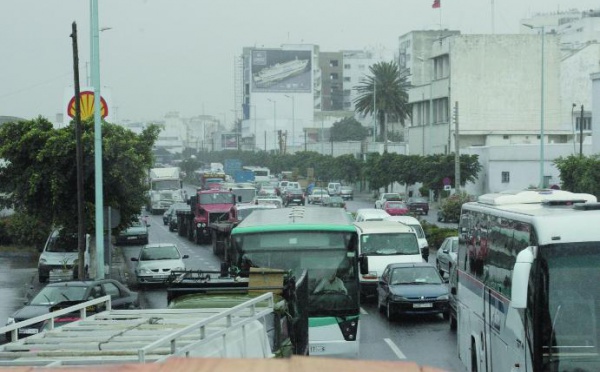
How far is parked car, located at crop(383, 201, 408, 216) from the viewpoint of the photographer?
6462cm

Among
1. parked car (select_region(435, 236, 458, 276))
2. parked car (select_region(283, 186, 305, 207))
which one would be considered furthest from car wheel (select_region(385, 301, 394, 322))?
parked car (select_region(283, 186, 305, 207))

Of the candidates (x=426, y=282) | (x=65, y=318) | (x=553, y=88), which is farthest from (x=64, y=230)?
(x=553, y=88)

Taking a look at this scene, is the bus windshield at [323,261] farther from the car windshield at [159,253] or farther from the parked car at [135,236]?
the parked car at [135,236]

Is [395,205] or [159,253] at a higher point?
[159,253]

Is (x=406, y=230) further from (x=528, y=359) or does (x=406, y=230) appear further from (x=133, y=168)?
(x=528, y=359)

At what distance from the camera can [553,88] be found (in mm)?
95750

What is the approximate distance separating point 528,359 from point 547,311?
0.60 m

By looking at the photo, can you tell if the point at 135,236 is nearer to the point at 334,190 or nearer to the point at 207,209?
the point at 207,209

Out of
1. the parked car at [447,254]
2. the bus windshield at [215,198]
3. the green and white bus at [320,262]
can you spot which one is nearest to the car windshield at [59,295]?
the green and white bus at [320,262]

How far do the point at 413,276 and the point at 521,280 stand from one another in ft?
52.0

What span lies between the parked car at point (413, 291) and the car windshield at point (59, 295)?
714 centimetres

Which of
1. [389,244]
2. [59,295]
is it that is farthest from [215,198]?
[59,295]

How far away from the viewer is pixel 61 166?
33.0 metres

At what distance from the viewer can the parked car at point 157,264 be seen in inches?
1367
